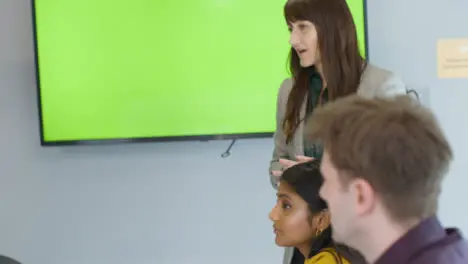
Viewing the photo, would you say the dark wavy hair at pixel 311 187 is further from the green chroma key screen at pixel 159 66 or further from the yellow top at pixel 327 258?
the green chroma key screen at pixel 159 66

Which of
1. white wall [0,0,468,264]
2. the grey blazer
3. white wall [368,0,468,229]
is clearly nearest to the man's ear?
the grey blazer

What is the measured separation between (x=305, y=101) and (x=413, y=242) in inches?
45.8

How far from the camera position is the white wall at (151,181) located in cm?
270

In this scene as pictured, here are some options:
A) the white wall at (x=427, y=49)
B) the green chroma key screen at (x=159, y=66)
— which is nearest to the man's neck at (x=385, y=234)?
the green chroma key screen at (x=159, y=66)

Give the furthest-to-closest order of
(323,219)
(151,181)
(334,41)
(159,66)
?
(151,181) → (159,66) → (334,41) → (323,219)

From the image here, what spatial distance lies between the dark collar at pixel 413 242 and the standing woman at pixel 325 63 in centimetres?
99

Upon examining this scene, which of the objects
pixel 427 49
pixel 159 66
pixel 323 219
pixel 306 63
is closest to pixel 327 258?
pixel 323 219

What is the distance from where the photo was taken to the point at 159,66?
2.61m

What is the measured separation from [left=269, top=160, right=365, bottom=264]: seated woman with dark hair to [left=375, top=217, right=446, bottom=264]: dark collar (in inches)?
24.6

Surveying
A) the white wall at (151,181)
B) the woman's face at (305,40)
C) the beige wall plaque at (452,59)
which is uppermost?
the woman's face at (305,40)

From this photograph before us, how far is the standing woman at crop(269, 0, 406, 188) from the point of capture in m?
2.03

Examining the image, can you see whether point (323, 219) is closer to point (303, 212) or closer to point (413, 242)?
point (303, 212)

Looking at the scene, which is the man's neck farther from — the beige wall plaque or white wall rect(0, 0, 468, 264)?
the beige wall plaque

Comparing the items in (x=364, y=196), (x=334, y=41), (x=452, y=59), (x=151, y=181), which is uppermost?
(x=334, y=41)
